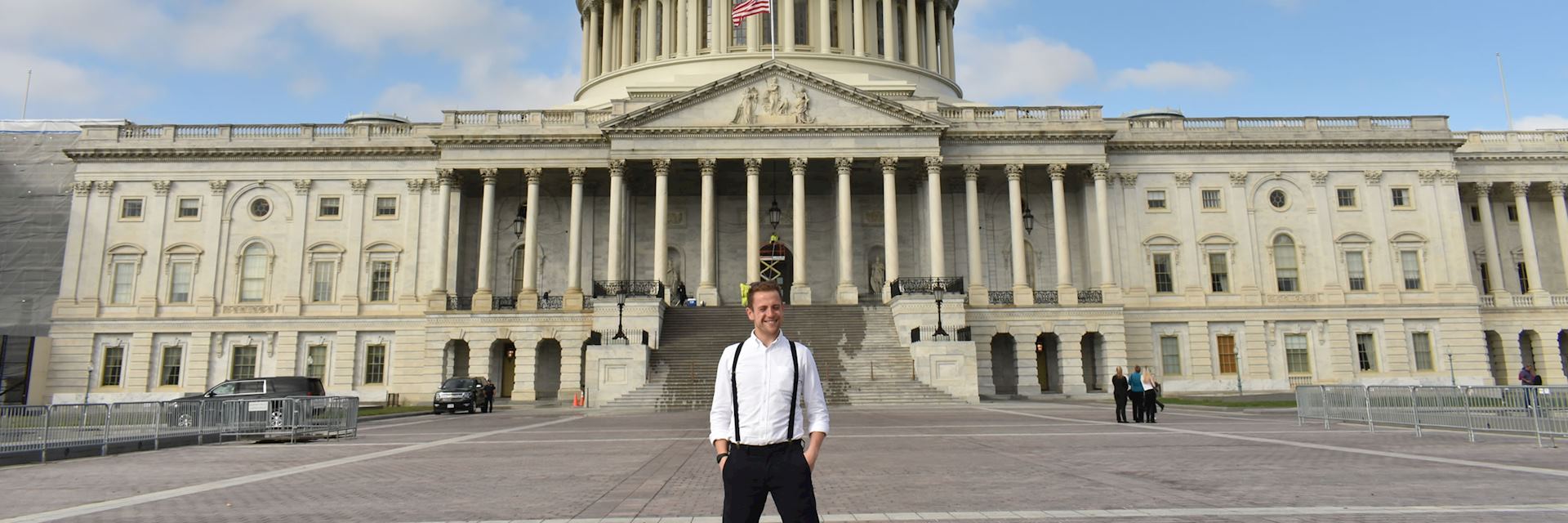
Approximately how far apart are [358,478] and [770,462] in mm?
9667

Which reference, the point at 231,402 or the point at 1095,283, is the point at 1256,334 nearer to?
the point at 1095,283

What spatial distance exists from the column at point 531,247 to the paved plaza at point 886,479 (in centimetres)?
2366

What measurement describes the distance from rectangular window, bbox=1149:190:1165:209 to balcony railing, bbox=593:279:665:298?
24799mm

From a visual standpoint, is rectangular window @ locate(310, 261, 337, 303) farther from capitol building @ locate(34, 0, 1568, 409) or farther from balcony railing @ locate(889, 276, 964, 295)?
balcony railing @ locate(889, 276, 964, 295)

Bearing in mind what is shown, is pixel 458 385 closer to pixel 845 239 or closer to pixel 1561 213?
pixel 845 239

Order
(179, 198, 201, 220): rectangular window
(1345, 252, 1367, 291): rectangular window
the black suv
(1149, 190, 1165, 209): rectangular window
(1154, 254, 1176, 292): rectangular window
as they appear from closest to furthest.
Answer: the black suv, (1154, 254, 1176, 292): rectangular window, (1345, 252, 1367, 291): rectangular window, (179, 198, 201, 220): rectangular window, (1149, 190, 1165, 209): rectangular window

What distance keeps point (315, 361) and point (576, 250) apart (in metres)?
14.2

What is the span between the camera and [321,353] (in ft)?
155

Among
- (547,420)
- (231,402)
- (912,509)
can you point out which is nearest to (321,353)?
(547,420)

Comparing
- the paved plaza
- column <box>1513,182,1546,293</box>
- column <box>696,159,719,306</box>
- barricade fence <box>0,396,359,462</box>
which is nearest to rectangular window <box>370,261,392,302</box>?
column <box>696,159,719,306</box>

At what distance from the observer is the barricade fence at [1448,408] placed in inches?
658

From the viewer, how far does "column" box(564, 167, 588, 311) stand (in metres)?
44.7

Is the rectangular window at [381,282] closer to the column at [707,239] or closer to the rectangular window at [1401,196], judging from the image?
the column at [707,239]

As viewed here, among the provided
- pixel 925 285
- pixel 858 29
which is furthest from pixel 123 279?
pixel 858 29
